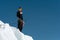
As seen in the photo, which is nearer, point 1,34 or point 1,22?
point 1,34

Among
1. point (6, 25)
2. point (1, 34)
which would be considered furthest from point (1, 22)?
point (1, 34)

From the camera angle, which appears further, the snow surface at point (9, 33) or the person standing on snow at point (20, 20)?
the person standing on snow at point (20, 20)

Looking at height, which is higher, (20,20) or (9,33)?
(20,20)

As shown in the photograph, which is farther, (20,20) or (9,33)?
(20,20)

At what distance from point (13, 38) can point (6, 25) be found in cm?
216

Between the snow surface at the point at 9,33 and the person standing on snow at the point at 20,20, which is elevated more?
the person standing on snow at the point at 20,20

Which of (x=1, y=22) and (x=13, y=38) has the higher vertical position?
(x=1, y=22)

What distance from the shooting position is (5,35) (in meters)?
31.9

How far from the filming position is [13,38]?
3238cm

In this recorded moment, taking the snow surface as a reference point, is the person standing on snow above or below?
above

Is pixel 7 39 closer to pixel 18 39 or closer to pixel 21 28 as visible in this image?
pixel 18 39

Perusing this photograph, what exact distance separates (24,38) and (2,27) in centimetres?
269

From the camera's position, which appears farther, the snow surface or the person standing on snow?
the person standing on snow

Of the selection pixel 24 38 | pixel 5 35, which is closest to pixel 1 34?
pixel 5 35
